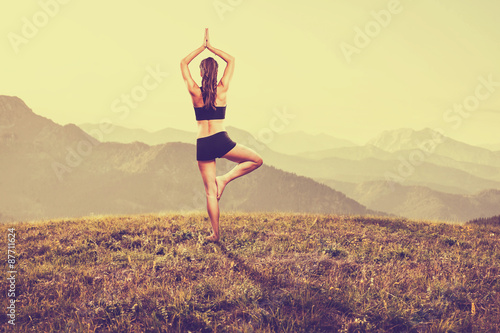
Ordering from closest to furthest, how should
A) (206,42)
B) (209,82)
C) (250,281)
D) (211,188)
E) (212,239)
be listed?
(250,281)
(209,82)
(206,42)
(211,188)
(212,239)

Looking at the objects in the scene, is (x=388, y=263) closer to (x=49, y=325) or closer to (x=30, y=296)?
(x=49, y=325)

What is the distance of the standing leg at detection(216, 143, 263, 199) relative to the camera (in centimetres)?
775

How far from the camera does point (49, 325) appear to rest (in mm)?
4508

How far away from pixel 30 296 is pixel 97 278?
98 centimetres

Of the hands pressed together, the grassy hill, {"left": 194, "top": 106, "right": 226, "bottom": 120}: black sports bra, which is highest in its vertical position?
the hands pressed together

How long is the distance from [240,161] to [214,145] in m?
0.80

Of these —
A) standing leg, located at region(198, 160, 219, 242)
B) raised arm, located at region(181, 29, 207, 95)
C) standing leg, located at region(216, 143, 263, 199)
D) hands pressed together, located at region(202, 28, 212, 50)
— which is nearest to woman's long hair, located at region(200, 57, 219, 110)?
raised arm, located at region(181, 29, 207, 95)

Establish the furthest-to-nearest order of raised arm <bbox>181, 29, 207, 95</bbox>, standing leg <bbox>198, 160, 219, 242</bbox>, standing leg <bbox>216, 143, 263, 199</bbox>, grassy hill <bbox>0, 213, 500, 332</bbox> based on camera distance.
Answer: standing leg <bbox>198, 160, 219, 242</bbox> < standing leg <bbox>216, 143, 263, 199</bbox> < raised arm <bbox>181, 29, 207, 95</bbox> < grassy hill <bbox>0, 213, 500, 332</bbox>

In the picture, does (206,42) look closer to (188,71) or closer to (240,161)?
(188,71)

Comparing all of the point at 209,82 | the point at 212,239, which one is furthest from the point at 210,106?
the point at 212,239

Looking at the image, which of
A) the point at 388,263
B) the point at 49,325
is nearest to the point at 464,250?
the point at 388,263

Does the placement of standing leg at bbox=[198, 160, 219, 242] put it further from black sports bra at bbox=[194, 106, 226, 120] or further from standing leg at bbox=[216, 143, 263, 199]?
black sports bra at bbox=[194, 106, 226, 120]

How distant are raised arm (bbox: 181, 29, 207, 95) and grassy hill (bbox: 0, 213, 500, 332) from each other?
3359 millimetres

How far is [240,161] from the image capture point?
8.02 metres
